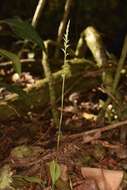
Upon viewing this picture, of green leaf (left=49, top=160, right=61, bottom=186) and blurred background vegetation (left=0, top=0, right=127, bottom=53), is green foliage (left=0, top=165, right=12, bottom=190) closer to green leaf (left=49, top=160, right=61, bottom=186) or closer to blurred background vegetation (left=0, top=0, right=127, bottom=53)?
green leaf (left=49, top=160, right=61, bottom=186)

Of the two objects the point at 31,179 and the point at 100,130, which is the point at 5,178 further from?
the point at 100,130

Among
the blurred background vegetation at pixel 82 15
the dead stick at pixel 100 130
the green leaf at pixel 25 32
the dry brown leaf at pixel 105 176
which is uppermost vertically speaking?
the green leaf at pixel 25 32

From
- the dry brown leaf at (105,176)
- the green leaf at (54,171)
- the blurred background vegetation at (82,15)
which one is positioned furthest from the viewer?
the blurred background vegetation at (82,15)

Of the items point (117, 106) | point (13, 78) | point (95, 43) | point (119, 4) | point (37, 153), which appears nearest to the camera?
point (37, 153)

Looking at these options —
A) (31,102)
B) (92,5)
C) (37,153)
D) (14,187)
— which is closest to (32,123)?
(31,102)

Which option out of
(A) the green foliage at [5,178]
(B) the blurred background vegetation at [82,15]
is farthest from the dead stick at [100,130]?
(B) the blurred background vegetation at [82,15]

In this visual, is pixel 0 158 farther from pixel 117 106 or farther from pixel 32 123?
pixel 117 106

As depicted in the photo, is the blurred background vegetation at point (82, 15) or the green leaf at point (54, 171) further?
the blurred background vegetation at point (82, 15)

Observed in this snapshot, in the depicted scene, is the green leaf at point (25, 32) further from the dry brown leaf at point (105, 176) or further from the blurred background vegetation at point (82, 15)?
the blurred background vegetation at point (82, 15)
